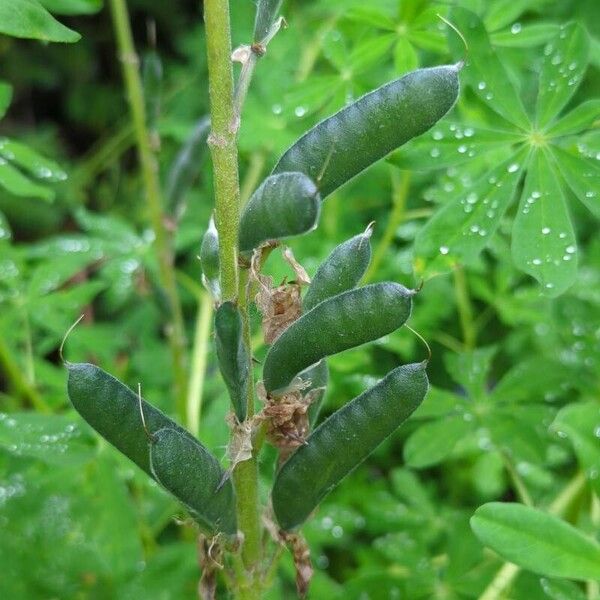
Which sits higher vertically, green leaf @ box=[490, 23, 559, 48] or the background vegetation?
green leaf @ box=[490, 23, 559, 48]

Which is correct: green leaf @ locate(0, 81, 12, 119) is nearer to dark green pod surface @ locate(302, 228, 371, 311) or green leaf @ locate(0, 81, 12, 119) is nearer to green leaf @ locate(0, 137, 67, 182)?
green leaf @ locate(0, 137, 67, 182)

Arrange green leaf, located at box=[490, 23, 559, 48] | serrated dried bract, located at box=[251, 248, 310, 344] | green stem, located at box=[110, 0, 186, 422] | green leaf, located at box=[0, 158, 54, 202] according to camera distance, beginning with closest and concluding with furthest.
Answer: serrated dried bract, located at box=[251, 248, 310, 344]
green leaf, located at box=[0, 158, 54, 202]
green leaf, located at box=[490, 23, 559, 48]
green stem, located at box=[110, 0, 186, 422]

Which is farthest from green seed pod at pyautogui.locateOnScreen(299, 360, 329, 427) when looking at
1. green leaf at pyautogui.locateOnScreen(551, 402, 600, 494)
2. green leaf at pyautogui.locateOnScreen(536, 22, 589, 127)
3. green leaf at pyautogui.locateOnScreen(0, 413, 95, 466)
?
green leaf at pyautogui.locateOnScreen(536, 22, 589, 127)

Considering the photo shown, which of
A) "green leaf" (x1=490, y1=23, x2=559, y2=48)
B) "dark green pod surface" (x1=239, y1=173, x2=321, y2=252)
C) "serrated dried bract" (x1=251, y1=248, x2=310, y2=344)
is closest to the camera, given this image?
"dark green pod surface" (x1=239, y1=173, x2=321, y2=252)

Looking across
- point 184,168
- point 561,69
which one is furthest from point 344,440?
point 184,168

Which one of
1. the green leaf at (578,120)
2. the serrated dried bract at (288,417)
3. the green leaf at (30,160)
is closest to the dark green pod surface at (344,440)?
the serrated dried bract at (288,417)

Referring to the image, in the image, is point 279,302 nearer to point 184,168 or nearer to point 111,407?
point 111,407
